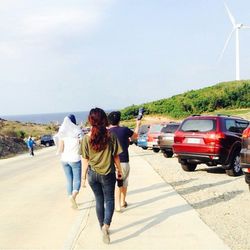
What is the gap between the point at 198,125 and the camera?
15445 mm

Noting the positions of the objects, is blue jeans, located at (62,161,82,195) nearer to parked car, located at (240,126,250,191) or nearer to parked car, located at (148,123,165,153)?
parked car, located at (240,126,250,191)

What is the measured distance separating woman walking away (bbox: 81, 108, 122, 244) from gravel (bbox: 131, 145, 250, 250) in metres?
1.68

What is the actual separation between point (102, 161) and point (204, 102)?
66029 millimetres

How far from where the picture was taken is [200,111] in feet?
235

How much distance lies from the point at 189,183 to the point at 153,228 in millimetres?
5806

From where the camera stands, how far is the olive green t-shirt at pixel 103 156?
7.25 meters

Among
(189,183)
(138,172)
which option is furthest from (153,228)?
(138,172)

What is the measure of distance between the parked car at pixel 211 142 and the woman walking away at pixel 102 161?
25.8 feet

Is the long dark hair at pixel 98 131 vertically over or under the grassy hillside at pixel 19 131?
over

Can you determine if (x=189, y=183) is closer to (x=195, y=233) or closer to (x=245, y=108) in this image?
(x=195, y=233)

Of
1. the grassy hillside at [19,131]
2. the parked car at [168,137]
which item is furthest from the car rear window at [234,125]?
the grassy hillside at [19,131]

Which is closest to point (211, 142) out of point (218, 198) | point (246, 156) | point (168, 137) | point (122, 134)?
point (218, 198)

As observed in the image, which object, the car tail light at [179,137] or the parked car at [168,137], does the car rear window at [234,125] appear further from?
the parked car at [168,137]

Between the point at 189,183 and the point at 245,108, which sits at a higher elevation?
the point at 189,183
